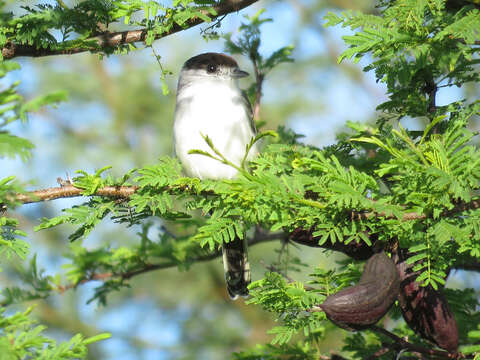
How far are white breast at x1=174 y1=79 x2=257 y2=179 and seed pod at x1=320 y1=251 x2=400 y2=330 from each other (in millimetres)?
2002

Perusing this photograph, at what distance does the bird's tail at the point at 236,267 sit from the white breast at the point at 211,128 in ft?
1.65

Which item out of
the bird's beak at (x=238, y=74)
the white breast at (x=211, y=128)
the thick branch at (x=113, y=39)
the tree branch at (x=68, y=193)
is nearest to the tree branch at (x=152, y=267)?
the white breast at (x=211, y=128)

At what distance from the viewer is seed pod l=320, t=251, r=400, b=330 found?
6.23 ft

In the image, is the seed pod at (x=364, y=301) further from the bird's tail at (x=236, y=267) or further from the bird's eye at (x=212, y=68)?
the bird's eye at (x=212, y=68)

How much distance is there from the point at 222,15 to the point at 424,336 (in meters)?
1.60

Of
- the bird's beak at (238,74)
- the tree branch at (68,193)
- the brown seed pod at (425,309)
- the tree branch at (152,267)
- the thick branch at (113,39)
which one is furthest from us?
the bird's beak at (238,74)

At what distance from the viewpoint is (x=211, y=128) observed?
12.5ft

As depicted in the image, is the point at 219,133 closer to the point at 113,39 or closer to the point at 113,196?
the point at 113,39

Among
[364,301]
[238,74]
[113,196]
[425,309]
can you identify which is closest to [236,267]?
[238,74]

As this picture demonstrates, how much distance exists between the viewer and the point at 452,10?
8.62 ft

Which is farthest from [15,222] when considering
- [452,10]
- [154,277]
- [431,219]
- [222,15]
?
[154,277]

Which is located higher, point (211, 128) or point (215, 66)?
point (215, 66)

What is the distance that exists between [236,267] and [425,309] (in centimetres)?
213

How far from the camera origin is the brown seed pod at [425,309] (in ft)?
6.84
